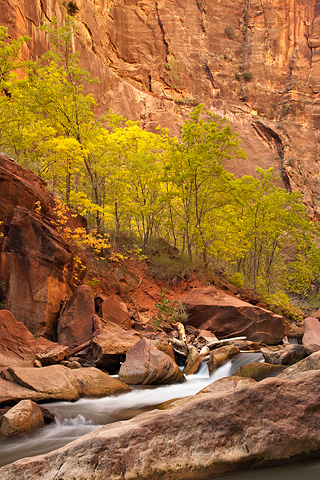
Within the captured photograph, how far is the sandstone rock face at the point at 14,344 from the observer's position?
8.00 m

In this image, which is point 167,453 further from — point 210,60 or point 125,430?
point 210,60

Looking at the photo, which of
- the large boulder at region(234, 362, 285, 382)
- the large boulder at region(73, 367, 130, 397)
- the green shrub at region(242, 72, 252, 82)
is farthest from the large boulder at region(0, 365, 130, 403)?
the green shrub at region(242, 72, 252, 82)

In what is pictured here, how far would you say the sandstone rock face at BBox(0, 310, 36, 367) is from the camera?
26.2ft

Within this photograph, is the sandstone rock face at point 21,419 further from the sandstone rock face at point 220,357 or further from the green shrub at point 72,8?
the green shrub at point 72,8

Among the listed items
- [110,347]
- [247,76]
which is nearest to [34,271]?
[110,347]

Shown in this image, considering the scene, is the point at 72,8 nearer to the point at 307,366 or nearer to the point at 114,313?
the point at 114,313

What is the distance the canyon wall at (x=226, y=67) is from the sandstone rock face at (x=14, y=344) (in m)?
39.0

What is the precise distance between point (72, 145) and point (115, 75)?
3645 centimetres

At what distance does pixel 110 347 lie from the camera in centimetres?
938

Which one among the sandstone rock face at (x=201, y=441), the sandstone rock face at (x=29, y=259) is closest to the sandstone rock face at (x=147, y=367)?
the sandstone rock face at (x=29, y=259)

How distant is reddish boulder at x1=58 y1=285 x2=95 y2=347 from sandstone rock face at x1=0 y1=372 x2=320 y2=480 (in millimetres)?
5930

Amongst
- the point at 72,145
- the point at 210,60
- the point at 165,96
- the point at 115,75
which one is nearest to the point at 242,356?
the point at 72,145

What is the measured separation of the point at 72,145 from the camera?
1413 cm

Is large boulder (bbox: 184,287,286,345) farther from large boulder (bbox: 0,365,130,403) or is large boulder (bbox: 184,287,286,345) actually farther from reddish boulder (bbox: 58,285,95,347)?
large boulder (bbox: 0,365,130,403)
